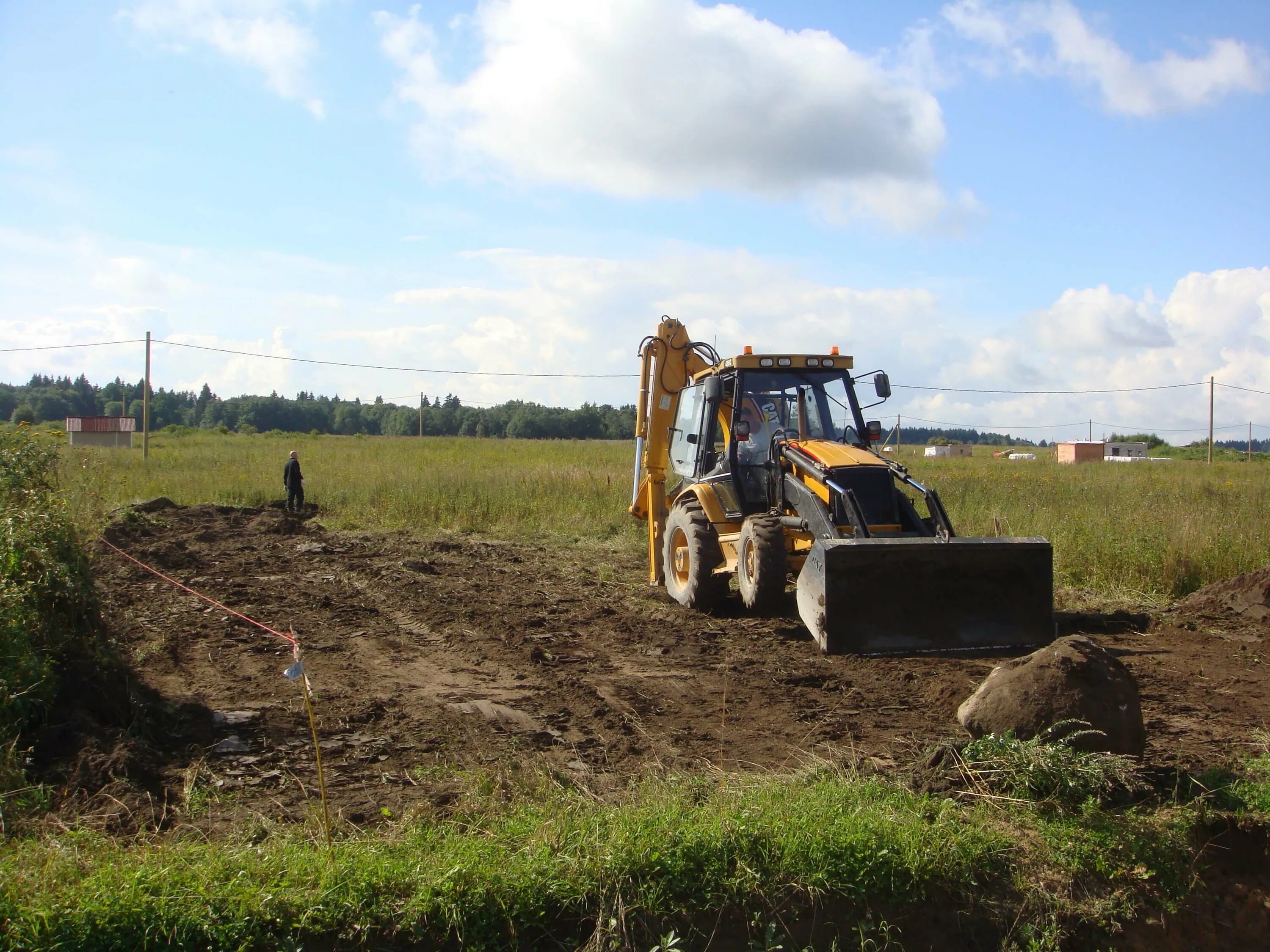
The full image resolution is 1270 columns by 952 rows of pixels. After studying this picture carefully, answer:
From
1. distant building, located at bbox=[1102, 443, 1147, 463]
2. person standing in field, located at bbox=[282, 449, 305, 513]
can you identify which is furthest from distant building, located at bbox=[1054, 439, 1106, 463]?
person standing in field, located at bbox=[282, 449, 305, 513]

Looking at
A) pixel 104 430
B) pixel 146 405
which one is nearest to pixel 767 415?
pixel 146 405

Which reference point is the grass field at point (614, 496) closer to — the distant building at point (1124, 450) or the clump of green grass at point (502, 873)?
the clump of green grass at point (502, 873)

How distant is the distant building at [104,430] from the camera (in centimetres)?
3466

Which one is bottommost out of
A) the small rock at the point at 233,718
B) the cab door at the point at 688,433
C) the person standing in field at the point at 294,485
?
the small rock at the point at 233,718

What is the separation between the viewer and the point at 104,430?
3769 centimetres

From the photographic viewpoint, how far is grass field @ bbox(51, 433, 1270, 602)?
33.2 ft

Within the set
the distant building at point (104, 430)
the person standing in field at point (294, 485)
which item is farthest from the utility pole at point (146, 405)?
the person standing in field at point (294, 485)

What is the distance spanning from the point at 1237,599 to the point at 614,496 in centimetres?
1103

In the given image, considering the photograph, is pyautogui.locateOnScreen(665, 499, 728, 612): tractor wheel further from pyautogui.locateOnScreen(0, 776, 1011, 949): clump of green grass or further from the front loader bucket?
pyautogui.locateOnScreen(0, 776, 1011, 949): clump of green grass

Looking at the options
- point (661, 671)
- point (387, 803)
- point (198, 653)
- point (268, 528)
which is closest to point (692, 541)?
point (661, 671)

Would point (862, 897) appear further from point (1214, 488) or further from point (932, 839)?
point (1214, 488)

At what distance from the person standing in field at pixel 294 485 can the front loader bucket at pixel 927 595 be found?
13.4 meters

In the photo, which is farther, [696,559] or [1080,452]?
[1080,452]

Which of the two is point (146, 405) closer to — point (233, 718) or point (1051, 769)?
point (233, 718)
